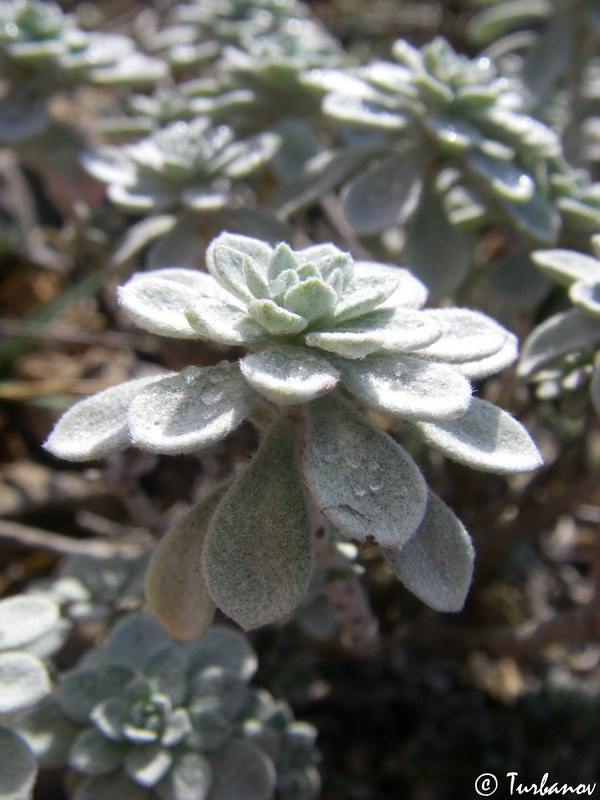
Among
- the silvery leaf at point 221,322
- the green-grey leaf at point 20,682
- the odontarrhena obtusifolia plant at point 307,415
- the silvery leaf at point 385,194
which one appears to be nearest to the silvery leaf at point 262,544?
the odontarrhena obtusifolia plant at point 307,415

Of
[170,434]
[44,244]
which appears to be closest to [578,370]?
[170,434]

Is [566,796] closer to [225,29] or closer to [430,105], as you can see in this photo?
[430,105]

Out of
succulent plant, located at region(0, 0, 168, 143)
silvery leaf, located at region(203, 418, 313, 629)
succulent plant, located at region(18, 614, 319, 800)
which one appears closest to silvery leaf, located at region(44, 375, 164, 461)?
silvery leaf, located at region(203, 418, 313, 629)

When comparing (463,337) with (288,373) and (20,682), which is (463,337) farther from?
(20,682)

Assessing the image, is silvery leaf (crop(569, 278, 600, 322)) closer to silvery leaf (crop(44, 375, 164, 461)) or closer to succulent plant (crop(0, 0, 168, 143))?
silvery leaf (crop(44, 375, 164, 461))

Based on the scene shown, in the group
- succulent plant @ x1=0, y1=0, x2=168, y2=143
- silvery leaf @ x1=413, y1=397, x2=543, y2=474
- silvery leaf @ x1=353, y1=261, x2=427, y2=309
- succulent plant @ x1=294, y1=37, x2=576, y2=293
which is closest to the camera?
silvery leaf @ x1=413, y1=397, x2=543, y2=474

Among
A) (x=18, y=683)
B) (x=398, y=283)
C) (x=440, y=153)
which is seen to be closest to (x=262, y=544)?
(x=398, y=283)
